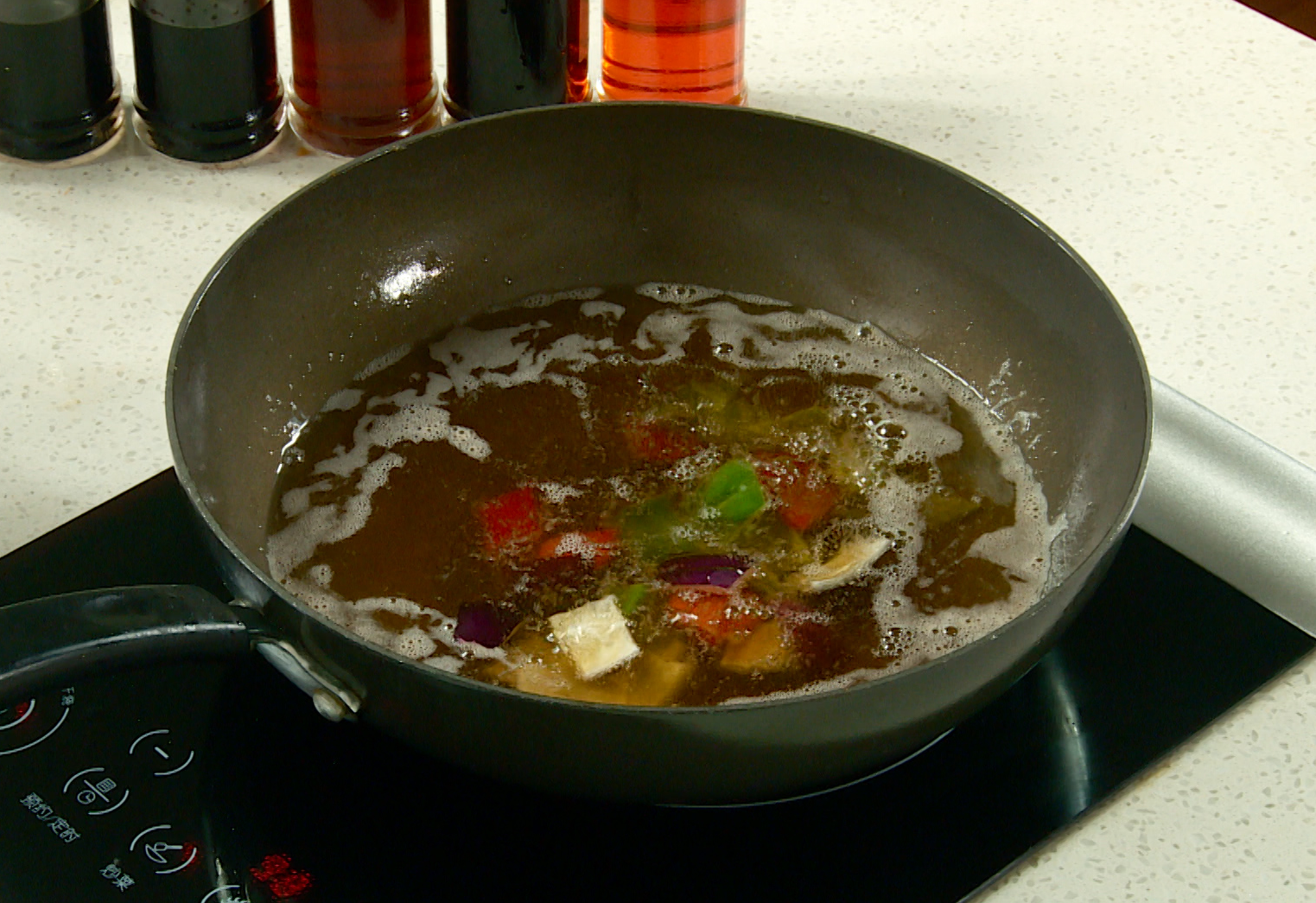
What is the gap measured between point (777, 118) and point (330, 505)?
1.21ft

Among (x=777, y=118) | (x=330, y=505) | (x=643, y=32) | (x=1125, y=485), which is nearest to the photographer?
(x=1125, y=485)

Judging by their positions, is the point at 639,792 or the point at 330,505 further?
the point at 330,505

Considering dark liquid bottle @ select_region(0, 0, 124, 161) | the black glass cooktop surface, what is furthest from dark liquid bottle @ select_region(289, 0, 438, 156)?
the black glass cooktop surface

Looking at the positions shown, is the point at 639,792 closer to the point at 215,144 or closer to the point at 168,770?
the point at 168,770

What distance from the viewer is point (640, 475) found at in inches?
33.7

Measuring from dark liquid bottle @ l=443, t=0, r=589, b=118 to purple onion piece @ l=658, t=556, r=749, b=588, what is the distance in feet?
1.45

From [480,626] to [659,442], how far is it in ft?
0.60

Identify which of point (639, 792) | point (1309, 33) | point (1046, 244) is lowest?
point (1309, 33)

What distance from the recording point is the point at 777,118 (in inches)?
37.2

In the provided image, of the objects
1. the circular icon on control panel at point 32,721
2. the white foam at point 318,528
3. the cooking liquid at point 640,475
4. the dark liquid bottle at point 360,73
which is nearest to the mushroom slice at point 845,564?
the cooking liquid at point 640,475

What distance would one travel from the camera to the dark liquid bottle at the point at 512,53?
41.1 inches

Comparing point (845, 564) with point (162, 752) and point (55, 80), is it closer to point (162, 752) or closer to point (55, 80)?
point (162, 752)

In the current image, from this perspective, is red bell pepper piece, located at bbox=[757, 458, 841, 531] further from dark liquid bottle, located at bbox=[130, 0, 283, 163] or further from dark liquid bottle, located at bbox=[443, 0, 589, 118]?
dark liquid bottle, located at bbox=[130, 0, 283, 163]

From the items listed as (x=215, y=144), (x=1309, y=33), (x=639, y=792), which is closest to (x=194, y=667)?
(x=639, y=792)
